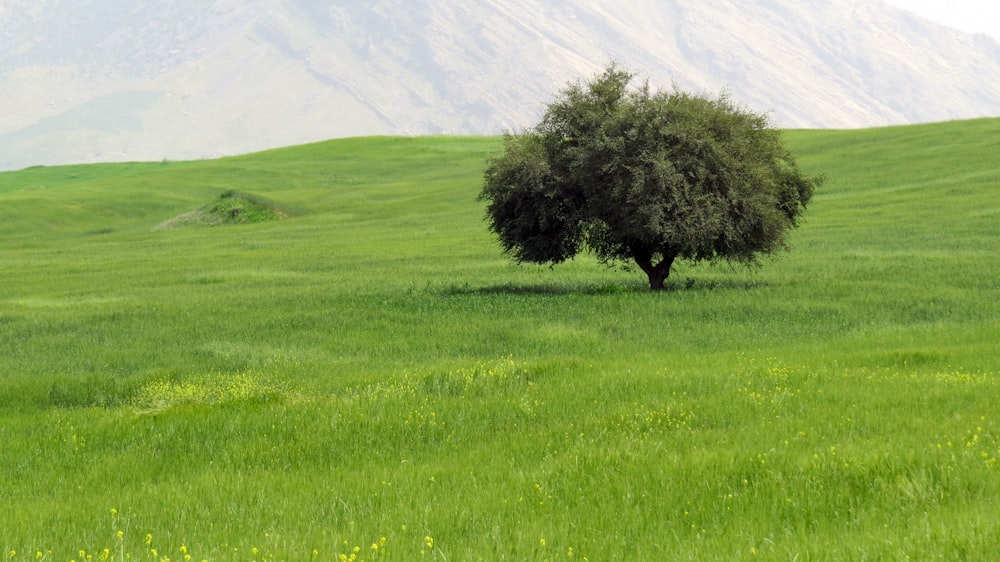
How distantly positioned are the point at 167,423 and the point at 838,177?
67.3 m

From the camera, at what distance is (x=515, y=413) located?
14.6 metres

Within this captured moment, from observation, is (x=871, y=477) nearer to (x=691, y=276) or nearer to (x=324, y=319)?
(x=324, y=319)

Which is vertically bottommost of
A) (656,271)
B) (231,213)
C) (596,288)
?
(596,288)

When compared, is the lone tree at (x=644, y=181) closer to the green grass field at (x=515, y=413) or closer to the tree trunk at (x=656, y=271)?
the tree trunk at (x=656, y=271)

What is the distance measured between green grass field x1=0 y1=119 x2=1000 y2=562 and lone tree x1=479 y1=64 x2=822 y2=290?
5.94 feet

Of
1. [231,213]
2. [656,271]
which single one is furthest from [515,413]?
[231,213]

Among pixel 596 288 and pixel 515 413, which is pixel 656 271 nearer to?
pixel 596 288

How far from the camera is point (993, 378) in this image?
15.2 meters

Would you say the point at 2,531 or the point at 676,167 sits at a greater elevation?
the point at 676,167

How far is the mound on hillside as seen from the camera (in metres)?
79.6

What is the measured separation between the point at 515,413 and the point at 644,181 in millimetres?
17489

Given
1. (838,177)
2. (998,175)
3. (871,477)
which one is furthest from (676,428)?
(838,177)

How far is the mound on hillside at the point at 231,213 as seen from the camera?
79625 millimetres

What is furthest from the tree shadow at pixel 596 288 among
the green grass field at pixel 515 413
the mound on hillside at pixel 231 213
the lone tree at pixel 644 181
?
the mound on hillside at pixel 231 213
